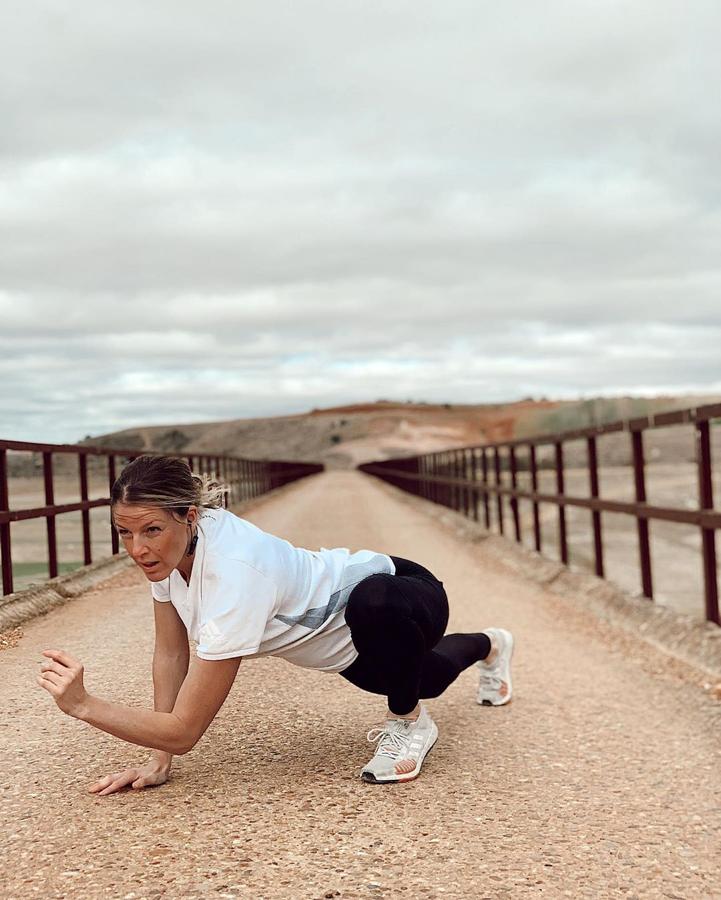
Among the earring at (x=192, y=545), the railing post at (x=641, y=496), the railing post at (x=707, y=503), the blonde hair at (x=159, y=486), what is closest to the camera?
the blonde hair at (x=159, y=486)

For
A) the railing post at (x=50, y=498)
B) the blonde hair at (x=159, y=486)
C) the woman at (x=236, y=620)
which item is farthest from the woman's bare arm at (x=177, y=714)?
A: the railing post at (x=50, y=498)

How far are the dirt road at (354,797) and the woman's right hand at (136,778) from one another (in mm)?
32

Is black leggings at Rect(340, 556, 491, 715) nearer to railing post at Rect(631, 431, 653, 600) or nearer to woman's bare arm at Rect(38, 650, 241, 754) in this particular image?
woman's bare arm at Rect(38, 650, 241, 754)

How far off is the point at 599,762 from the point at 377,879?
167 cm

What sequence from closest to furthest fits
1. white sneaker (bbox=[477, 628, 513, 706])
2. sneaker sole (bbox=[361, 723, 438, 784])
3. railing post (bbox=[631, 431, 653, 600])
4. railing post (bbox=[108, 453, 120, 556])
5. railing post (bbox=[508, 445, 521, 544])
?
sneaker sole (bbox=[361, 723, 438, 784]) < white sneaker (bbox=[477, 628, 513, 706]) < railing post (bbox=[631, 431, 653, 600]) < railing post (bbox=[108, 453, 120, 556]) < railing post (bbox=[508, 445, 521, 544])

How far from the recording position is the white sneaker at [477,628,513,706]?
4.78 metres

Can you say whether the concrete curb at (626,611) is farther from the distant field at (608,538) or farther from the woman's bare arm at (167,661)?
the woman's bare arm at (167,661)

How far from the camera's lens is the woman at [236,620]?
116 inches

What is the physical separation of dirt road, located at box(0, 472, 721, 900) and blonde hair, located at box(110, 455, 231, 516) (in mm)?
917

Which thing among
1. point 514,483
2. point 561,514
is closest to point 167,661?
point 561,514

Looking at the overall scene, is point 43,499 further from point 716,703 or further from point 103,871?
point 103,871

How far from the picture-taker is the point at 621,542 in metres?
28.3

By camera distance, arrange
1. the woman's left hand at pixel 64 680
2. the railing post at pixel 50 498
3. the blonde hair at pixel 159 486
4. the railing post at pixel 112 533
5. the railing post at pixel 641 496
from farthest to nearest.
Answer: the railing post at pixel 112 533 → the railing post at pixel 50 498 → the railing post at pixel 641 496 → the blonde hair at pixel 159 486 → the woman's left hand at pixel 64 680

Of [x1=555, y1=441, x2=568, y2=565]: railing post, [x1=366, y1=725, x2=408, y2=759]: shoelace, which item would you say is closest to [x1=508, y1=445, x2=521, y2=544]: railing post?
[x1=555, y1=441, x2=568, y2=565]: railing post
